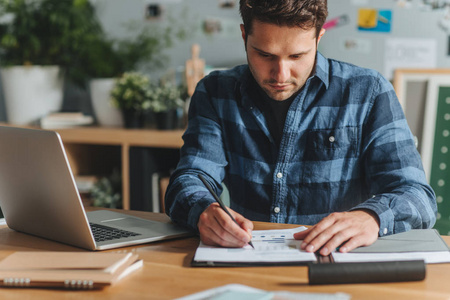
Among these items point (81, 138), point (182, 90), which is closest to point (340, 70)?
point (182, 90)

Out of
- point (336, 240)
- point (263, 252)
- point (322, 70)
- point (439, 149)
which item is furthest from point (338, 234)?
point (439, 149)

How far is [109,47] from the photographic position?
2.67m

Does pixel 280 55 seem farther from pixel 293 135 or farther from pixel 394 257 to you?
pixel 394 257

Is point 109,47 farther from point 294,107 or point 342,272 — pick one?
point 342,272

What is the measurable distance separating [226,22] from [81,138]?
0.87 meters

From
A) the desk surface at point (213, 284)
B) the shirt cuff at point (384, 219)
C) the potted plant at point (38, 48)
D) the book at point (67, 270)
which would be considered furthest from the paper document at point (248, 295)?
the potted plant at point (38, 48)

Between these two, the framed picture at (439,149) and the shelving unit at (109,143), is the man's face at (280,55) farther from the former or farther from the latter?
the shelving unit at (109,143)

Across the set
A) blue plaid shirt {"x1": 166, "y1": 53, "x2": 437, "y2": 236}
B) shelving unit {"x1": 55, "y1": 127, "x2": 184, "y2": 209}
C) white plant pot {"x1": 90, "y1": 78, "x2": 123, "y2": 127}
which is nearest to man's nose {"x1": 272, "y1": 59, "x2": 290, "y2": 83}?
blue plaid shirt {"x1": 166, "y1": 53, "x2": 437, "y2": 236}

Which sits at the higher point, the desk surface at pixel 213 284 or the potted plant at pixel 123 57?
the potted plant at pixel 123 57

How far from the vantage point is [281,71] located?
1215 millimetres

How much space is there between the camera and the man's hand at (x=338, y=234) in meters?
0.93

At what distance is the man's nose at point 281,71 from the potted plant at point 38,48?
1.65m

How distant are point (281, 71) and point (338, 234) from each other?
428 millimetres

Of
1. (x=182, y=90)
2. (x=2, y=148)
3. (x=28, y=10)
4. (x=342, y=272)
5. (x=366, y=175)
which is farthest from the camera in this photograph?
(x=28, y=10)
